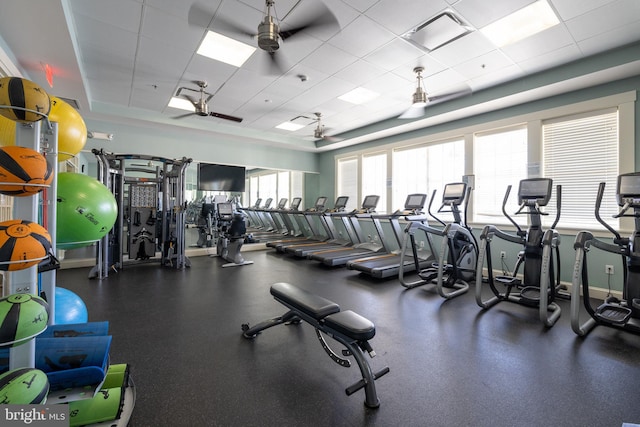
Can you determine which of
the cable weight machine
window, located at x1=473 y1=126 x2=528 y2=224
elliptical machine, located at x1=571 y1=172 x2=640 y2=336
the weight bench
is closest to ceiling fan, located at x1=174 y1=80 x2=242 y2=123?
the cable weight machine

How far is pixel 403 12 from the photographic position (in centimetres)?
292

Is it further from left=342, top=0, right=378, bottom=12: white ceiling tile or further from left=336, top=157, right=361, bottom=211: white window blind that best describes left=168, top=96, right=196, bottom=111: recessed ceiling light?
left=336, top=157, right=361, bottom=211: white window blind

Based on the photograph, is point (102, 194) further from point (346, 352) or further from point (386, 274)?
point (386, 274)

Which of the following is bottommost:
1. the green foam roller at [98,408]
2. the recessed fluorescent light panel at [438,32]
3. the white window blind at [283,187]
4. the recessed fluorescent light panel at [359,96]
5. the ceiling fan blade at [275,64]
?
the green foam roller at [98,408]

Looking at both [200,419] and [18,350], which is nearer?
[18,350]

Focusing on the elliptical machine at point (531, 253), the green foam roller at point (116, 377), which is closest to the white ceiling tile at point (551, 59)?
the elliptical machine at point (531, 253)

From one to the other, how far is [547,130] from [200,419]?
5.63m

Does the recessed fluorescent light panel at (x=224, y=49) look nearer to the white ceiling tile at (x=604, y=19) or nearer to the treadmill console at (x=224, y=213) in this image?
the treadmill console at (x=224, y=213)

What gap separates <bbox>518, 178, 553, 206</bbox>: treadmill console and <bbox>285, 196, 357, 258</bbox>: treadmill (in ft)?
11.2

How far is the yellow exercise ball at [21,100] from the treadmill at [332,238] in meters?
5.06

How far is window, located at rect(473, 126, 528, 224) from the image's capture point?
4.81 metres

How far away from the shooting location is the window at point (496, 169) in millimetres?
4812

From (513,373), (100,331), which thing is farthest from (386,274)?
(100,331)

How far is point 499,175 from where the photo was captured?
16.6 ft
